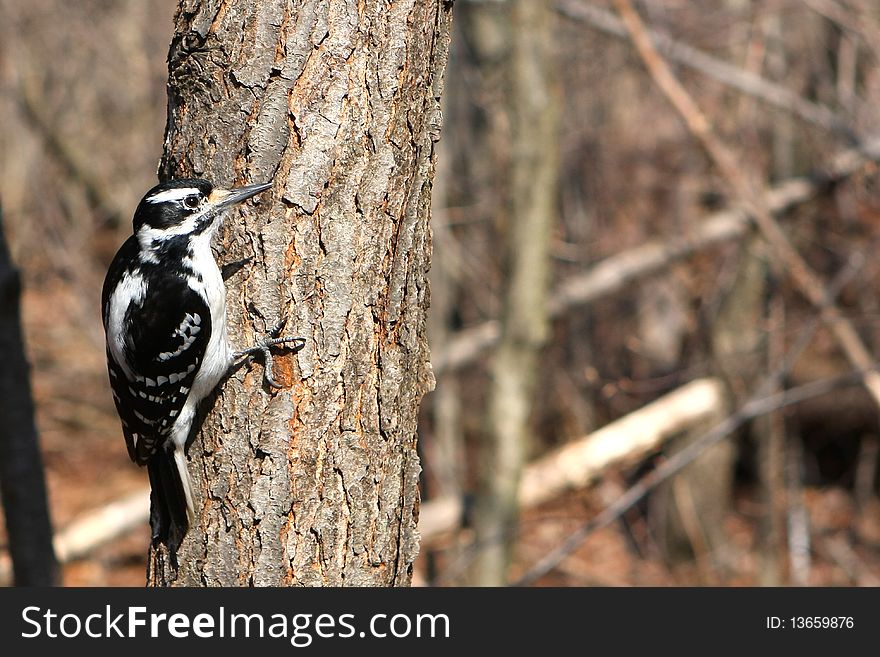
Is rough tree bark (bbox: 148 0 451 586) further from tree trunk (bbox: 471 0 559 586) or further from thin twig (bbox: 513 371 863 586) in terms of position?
tree trunk (bbox: 471 0 559 586)

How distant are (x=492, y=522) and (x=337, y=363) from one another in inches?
135

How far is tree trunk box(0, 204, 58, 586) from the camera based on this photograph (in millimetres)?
3389

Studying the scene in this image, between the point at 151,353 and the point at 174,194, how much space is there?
0.72 m

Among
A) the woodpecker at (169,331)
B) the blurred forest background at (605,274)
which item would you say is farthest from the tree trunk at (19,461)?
the blurred forest background at (605,274)

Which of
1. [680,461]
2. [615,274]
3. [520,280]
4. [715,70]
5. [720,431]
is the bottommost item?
[680,461]

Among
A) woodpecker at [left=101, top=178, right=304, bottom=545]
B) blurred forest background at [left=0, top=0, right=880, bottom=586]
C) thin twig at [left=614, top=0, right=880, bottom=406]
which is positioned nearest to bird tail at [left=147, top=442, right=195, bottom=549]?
woodpecker at [left=101, top=178, right=304, bottom=545]

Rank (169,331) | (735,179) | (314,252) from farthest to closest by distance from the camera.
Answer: (735,179) < (169,331) < (314,252)

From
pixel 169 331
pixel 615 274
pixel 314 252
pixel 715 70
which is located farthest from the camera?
pixel 615 274

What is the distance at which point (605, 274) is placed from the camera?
23.9 ft

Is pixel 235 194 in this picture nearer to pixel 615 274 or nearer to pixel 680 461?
pixel 680 461

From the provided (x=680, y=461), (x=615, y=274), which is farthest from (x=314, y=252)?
(x=615, y=274)

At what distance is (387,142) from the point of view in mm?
2602
